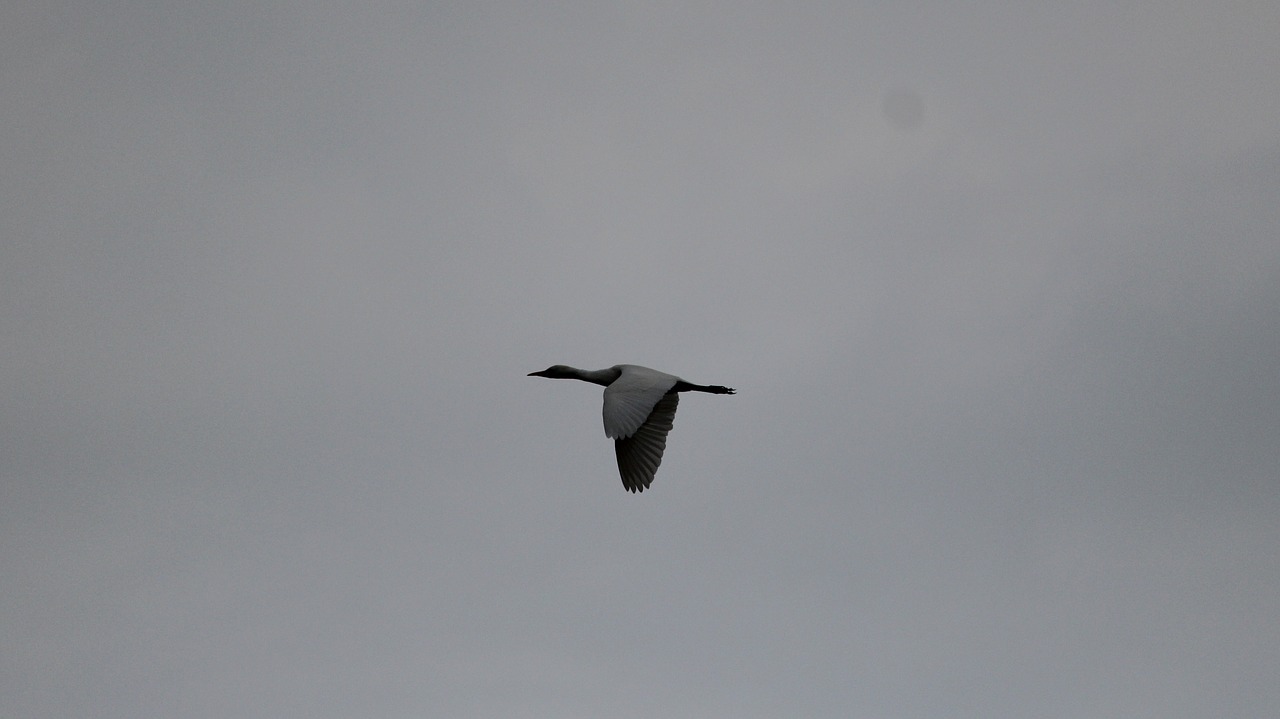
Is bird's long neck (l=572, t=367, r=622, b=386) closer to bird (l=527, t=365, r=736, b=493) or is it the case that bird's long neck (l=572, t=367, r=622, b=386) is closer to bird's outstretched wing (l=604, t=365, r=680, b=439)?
bird (l=527, t=365, r=736, b=493)

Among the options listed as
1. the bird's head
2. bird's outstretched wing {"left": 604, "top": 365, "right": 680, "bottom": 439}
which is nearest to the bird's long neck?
the bird's head

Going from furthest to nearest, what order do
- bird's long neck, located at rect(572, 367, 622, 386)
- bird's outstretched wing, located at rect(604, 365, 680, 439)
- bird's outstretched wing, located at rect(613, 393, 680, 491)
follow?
bird's long neck, located at rect(572, 367, 622, 386) → bird's outstretched wing, located at rect(613, 393, 680, 491) → bird's outstretched wing, located at rect(604, 365, 680, 439)

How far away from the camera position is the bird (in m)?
36.9

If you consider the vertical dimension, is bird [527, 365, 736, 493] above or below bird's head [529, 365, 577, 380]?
below

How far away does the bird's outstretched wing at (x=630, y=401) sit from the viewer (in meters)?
36.8

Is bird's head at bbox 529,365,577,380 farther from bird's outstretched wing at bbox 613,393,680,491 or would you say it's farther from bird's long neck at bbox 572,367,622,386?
bird's outstretched wing at bbox 613,393,680,491

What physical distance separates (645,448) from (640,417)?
85.2 inches

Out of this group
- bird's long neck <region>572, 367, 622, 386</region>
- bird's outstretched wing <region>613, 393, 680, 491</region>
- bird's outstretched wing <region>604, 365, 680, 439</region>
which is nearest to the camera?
bird's outstretched wing <region>604, 365, 680, 439</region>

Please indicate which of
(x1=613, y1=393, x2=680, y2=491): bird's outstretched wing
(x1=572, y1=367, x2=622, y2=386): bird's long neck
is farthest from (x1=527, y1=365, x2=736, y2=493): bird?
(x1=572, y1=367, x2=622, y2=386): bird's long neck

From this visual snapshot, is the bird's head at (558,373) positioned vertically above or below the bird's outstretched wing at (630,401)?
above

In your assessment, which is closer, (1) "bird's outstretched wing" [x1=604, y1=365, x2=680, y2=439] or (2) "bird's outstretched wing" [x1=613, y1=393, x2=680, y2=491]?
(1) "bird's outstretched wing" [x1=604, y1=365, x2=680, y2=439]

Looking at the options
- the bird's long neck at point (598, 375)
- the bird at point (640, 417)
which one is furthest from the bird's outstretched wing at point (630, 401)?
the bird's long neck at point (598, 375)

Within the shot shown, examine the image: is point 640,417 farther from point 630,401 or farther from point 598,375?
point 598,375

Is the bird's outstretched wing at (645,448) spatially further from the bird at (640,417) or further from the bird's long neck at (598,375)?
the bird's long neck at (598,375)
